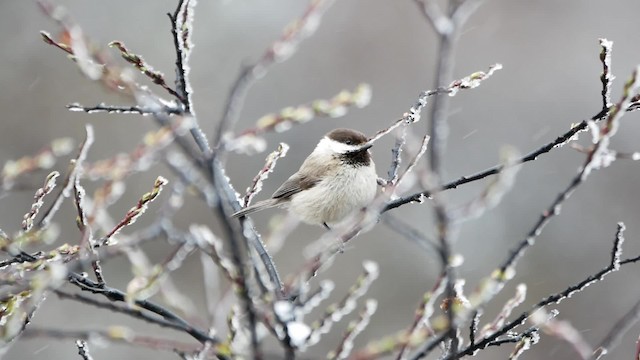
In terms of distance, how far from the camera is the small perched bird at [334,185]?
4.04 metres

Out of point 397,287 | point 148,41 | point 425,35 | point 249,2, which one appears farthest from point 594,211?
point 148,41

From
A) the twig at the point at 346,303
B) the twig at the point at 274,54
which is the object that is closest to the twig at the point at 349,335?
the twig at the point at 346,303

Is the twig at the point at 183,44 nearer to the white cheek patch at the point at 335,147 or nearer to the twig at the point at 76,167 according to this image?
the twig at the point at 76,167

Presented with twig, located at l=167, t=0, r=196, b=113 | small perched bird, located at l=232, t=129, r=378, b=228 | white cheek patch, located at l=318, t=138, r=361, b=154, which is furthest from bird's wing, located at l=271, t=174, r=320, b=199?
twig, located at l=167, t=0, r=196, b=113

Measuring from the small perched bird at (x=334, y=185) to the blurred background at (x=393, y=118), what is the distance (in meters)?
4.68

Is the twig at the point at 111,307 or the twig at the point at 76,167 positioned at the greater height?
the twig at the point at 76,167

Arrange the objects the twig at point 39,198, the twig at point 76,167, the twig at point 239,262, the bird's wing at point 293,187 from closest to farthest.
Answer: the twig at point 239,262 → the twig at point 76,167 → the twig at point 39,198 → the bird's wing at point 293,187

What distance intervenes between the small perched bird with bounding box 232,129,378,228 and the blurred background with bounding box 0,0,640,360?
4.68 meters

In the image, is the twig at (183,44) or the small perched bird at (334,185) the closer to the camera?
the twig at (183,44)

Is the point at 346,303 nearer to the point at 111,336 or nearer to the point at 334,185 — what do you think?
the point at 111,336

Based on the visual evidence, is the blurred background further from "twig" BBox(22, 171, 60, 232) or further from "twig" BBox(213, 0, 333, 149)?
"twig" BBox(213, 0, 333, 149)

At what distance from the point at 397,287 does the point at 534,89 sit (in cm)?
428

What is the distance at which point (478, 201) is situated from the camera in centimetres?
150

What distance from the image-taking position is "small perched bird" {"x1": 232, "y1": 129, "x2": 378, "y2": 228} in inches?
159
